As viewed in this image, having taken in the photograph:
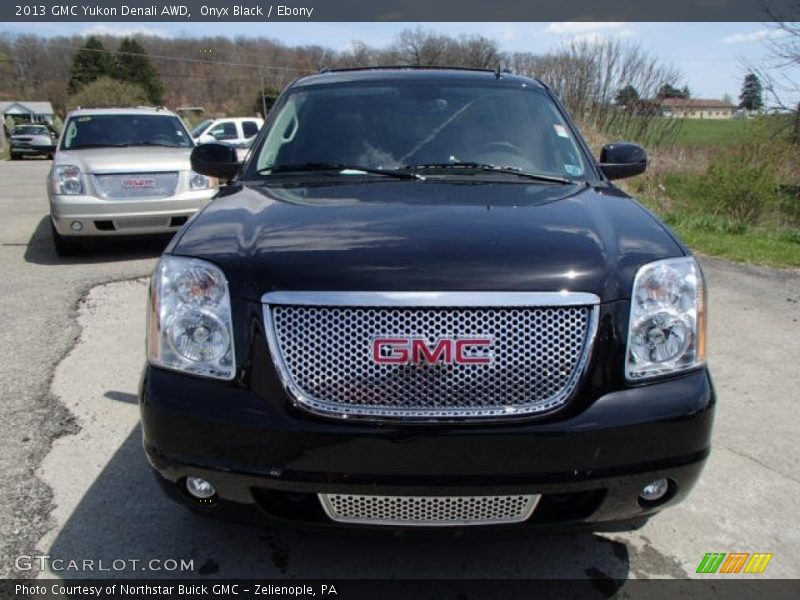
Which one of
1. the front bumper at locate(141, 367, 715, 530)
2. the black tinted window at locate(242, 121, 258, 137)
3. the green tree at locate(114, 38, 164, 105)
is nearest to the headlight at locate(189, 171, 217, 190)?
the front bumper at locate(141, 367, 715, 530)

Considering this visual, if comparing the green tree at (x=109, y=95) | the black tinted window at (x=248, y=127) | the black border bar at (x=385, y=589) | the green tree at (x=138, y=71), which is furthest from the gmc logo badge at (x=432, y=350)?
the green tree at (x=138, y=71)

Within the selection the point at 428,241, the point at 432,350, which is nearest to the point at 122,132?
the point at 428,241

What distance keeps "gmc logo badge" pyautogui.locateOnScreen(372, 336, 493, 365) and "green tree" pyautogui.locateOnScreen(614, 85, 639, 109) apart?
20.2 m

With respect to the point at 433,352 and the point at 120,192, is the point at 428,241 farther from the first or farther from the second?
the point at 120,192

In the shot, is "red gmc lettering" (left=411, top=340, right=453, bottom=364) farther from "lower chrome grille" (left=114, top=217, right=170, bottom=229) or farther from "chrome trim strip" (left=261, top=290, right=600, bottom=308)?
"lower chrome grille" (left=114, top=217, right=170, bottom=229)

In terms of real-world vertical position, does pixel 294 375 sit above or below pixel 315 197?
below

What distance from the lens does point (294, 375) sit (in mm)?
1961

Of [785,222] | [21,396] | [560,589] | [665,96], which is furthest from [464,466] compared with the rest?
[665,96]

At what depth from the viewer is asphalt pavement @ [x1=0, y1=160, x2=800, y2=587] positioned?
2432 millimetres

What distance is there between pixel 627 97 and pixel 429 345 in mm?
20645

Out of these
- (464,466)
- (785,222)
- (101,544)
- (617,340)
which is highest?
(617,340)

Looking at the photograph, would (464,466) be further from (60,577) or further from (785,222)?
(785,222)

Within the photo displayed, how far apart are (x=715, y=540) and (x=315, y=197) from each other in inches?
80.2

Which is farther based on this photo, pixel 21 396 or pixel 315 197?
pixel 21 396
